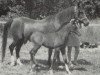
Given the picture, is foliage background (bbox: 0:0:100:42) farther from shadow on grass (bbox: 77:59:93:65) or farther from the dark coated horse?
the dark coated horse

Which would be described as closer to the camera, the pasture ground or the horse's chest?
the horse's chest

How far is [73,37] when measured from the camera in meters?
11.5

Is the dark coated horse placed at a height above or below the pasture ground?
above

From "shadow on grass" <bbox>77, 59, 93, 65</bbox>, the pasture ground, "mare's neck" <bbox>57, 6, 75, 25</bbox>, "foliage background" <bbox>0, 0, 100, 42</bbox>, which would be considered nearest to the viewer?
the pasture ground

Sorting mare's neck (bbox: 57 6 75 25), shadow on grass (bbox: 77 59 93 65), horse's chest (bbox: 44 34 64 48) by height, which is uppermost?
mare's neck (bbox: 57 6 75 25)

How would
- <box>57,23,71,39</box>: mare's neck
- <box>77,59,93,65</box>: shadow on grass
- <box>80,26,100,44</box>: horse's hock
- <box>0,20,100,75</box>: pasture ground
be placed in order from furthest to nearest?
<box>80,26,100,44</box>: horse's hock
<box>77,59,93,65</box>: shadow on grass
<box>0,20,100,75</box>: pasture ground
<box>57,23,71,39</box>: mare's neck

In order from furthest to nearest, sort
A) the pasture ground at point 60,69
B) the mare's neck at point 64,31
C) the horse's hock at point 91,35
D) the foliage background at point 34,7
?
the foliage background at point 34,7 → the horse's hock at point 91,35 → the pasture ground at point 60,69 → the mare's neck at point 64,31

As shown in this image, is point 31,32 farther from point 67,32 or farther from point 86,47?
point 86,47

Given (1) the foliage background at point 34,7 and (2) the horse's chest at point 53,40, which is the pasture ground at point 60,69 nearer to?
(2) the horse's chest at point 53,40

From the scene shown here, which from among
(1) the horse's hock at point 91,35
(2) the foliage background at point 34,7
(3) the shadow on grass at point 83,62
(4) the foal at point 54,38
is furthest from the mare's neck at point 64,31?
(2) the foliage background at point 34,7

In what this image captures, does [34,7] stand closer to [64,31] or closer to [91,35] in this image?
[91,35]

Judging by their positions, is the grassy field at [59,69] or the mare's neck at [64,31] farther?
the grassy field at [59,69]

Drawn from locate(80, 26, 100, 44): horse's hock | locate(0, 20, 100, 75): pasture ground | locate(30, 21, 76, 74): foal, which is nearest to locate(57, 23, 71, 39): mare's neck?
locate(30, 21, 76, 74): foal

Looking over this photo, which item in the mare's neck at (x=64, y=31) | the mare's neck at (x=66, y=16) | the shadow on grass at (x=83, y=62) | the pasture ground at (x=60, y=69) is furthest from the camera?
the shadow on grass at (x=83, y=62)
